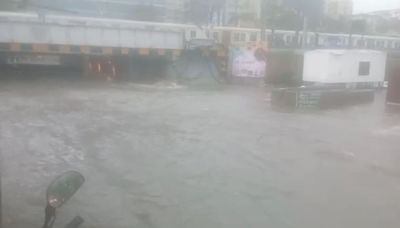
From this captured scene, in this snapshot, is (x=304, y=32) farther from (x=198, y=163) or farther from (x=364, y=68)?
(x=198, y=163)

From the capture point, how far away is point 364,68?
46.7 ft

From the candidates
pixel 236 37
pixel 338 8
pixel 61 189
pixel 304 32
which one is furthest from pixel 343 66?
pixel 61 189

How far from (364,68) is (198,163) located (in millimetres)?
10335

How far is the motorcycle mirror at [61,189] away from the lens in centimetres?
185

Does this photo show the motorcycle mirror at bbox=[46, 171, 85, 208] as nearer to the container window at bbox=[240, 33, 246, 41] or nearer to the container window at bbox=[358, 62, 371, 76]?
the container window at bbox=[358, 62, 371, 76]

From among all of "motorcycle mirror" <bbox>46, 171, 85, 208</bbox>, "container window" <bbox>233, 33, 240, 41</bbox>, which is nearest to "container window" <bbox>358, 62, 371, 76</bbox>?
"container window" <bbox>233, 33, 240, 41</bbox>

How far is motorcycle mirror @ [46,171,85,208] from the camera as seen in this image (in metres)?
1.85

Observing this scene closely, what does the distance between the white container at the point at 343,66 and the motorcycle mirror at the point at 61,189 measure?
1214 centimetres

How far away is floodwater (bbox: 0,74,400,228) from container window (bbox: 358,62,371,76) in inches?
185

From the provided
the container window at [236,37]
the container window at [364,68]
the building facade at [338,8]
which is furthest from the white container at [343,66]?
the container window at [236,37]

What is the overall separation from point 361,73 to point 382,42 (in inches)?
42.8

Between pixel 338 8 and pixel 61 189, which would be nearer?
pixel 61 189

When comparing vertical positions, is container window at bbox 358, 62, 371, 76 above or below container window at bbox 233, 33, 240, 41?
below

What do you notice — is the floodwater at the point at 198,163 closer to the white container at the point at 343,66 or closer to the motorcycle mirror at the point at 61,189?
the motorcycle mirror at the point at 61,189
